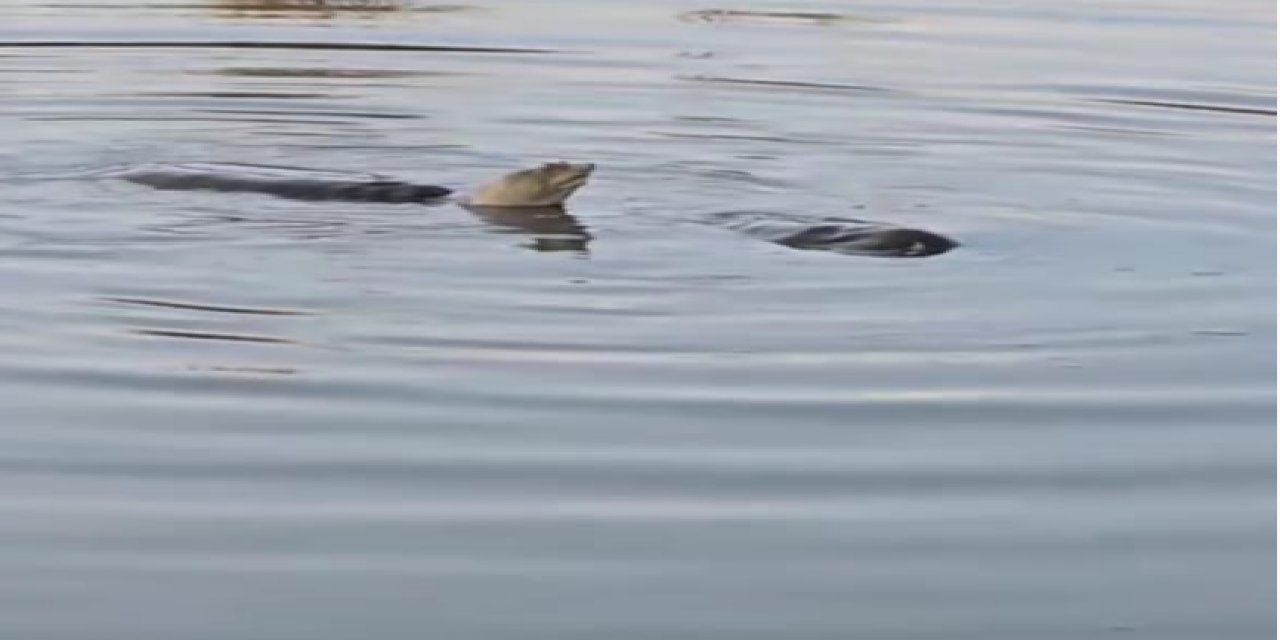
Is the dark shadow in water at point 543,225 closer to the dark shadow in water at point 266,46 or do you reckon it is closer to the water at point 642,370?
the water at point 642,370

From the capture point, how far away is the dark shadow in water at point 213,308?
8258 mm

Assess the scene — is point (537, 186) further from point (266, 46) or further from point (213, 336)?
point (266, 46)

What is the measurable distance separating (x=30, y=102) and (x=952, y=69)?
4745mm

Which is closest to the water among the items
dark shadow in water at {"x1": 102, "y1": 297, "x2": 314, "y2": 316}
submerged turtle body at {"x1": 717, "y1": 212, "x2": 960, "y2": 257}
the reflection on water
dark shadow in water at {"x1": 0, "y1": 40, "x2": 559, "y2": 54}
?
dark shadow in water at {"x1": 102, "y1": 297, "x2": 314, "y2": 316}

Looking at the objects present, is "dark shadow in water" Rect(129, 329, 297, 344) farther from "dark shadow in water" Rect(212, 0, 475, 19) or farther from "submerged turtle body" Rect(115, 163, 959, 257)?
"dark shadow in water" Rect(212, 0, 475, 19)

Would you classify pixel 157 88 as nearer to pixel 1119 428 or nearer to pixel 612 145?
pixel 612 145

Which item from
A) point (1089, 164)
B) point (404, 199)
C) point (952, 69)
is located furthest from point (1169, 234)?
point (952, 69)

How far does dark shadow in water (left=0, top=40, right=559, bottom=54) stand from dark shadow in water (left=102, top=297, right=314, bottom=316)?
278 inches

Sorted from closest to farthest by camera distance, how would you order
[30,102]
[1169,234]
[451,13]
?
[1169,234]
[30,102]
[451,13]

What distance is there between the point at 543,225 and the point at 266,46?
5.75m

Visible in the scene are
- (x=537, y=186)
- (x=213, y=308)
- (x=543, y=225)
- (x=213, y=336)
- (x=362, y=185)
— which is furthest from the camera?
(x=362, y=185)

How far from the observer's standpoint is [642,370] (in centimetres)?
756

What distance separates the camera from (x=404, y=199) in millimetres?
10570

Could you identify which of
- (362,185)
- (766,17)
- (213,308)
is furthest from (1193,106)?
(213,308)
